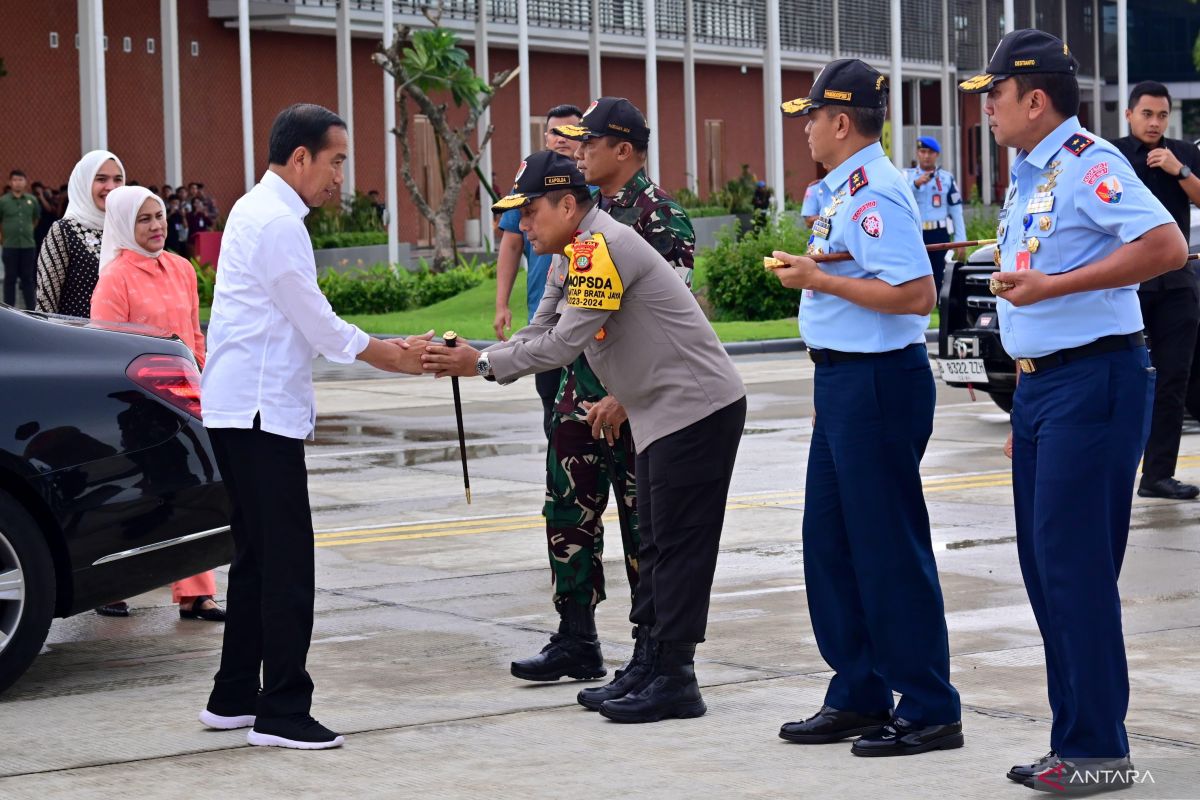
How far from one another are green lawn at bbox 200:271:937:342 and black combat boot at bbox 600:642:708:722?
16644 mm

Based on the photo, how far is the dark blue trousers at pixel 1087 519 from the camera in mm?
4805

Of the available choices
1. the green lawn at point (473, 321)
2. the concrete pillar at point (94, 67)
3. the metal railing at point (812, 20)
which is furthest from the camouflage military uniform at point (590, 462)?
the metal railing at point (812, 20)

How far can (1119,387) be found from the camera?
4.82 m

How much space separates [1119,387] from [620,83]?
139 feet

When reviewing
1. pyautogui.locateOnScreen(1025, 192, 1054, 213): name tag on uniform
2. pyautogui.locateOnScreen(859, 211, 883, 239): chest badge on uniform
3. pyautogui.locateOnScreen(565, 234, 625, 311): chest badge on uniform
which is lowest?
pyautogui.locateOnScreen(565, 234, 625, 311): chest badge on uniform

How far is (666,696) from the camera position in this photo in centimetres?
577

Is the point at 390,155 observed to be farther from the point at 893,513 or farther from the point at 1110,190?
the point at 1110,190

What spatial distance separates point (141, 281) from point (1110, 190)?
4329 millimetres

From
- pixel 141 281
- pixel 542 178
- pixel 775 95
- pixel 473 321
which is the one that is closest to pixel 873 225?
pixel 542 178

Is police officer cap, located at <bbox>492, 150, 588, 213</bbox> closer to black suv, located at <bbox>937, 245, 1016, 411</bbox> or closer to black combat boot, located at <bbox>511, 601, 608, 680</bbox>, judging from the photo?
black combat boot, located at <bbox>511, 601, 608, 680</bbox>

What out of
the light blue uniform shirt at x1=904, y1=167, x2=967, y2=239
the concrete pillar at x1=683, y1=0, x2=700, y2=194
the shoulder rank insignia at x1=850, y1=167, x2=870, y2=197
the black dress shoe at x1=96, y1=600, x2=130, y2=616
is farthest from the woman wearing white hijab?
the concrete pillar at x1=683, y1=0, x2=700, y2=194

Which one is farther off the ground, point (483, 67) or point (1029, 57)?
point (483, 67)

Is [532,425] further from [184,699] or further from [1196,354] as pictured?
[184,699]

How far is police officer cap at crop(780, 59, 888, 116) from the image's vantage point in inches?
211
